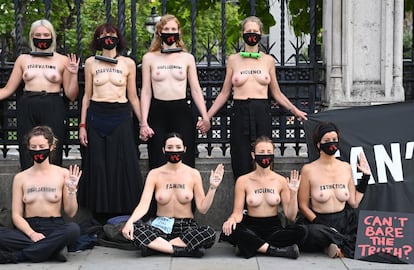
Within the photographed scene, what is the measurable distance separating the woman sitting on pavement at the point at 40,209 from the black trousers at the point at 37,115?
2.01 ft

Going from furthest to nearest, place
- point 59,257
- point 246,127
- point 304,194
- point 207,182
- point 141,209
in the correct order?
point 207,182 → point 246,127 → point 304,194 → point 141,209 → point 59,257

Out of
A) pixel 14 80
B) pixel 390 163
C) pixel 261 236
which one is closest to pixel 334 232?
pixel 261 236

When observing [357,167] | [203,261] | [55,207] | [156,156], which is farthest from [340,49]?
[55,207]

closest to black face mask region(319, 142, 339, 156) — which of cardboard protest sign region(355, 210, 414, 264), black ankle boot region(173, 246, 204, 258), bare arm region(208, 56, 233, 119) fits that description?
cardboard protest sign region(355, 210, 414, 264)

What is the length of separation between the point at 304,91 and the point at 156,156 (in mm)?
1999

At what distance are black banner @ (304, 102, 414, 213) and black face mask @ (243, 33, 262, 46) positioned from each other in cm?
106

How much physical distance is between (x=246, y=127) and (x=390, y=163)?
1602mm

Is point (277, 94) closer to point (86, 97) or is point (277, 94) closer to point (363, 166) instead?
point (363, 166)

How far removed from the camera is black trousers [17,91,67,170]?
28.2 ft

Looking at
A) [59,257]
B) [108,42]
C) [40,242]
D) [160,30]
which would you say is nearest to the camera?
[40,242]

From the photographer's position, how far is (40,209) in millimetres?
7887

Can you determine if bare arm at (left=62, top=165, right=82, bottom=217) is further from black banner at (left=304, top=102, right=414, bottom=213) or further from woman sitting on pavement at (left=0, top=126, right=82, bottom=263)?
black banner at (left=304, top=102, right=414, bottom=213)

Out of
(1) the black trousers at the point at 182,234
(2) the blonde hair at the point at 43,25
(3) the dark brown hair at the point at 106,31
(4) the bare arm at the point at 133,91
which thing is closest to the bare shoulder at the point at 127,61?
(4) the bare arm at the point at 133,91

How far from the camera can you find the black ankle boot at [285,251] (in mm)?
7805
